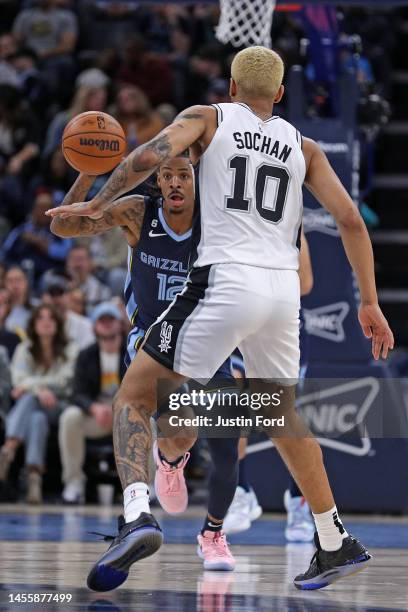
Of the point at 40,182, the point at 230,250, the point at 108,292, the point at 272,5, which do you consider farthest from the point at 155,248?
the point at 40,182

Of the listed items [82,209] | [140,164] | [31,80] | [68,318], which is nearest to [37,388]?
[68,318]

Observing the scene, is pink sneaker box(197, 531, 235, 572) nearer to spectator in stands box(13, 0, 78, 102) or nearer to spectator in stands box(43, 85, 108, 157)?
spectator in stands box(43, 85, 108, 157)

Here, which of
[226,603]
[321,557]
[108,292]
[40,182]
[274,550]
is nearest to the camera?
[226,603]

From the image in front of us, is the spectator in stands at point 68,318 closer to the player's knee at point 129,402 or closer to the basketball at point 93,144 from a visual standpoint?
the basketball at point 93,144

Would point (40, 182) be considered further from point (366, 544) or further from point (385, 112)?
point (366, 544)

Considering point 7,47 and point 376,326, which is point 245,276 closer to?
point 376,326

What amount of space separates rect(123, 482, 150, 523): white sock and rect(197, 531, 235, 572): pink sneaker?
1.50 metres

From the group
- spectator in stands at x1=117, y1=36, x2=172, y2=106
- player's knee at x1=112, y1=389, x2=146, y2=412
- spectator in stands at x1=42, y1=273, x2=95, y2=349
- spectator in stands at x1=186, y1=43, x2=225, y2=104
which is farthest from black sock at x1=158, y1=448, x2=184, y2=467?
spectator in stands at x1=117, y1=36, x2=172, y2=106

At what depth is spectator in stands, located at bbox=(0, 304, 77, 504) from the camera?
11.9m

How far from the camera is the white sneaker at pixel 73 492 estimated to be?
11.7 metres

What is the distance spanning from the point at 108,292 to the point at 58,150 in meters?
2.63

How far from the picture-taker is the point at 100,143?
6.15 m

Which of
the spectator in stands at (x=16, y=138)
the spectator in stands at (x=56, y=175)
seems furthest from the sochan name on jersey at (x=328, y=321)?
the spectator in stands at (x=16, y=138)

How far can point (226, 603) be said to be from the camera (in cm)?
521
